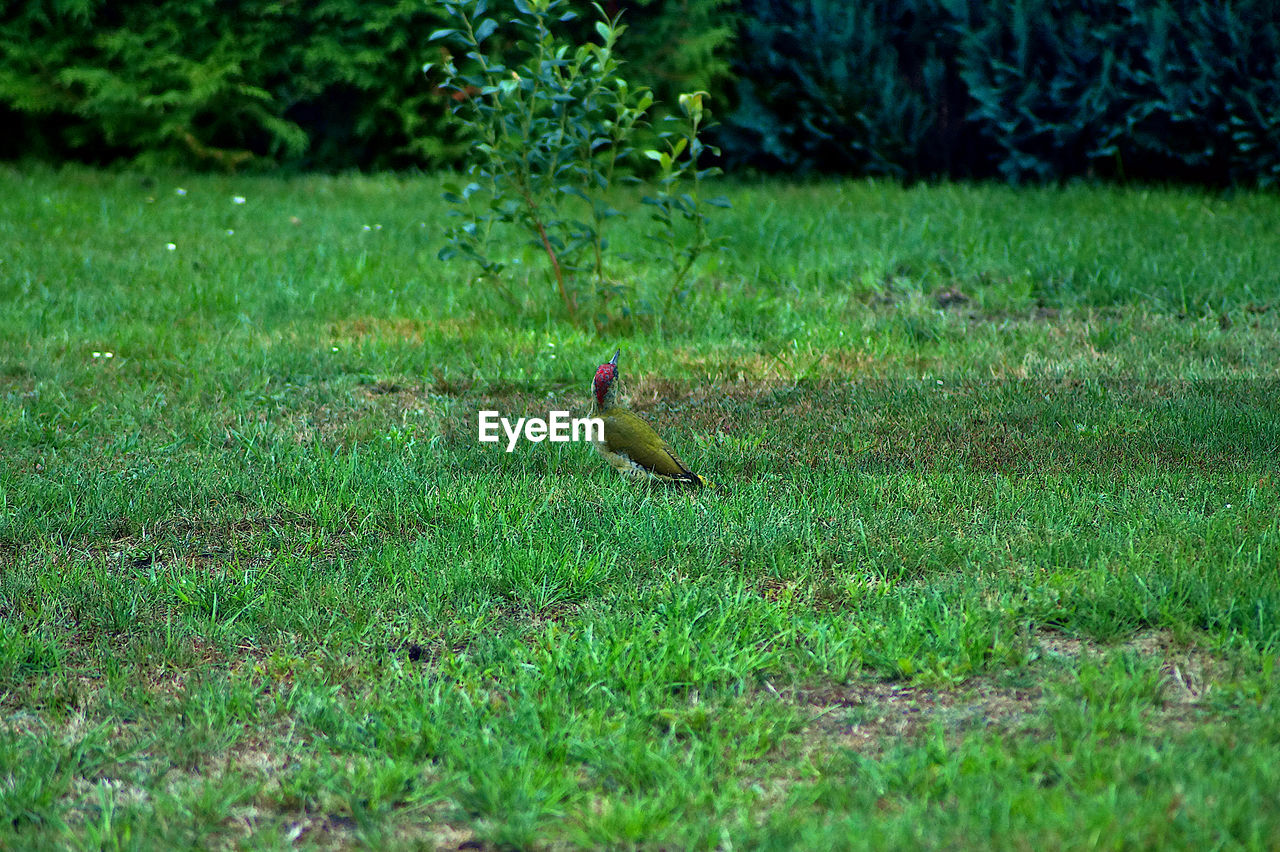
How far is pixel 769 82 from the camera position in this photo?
10.9 metres

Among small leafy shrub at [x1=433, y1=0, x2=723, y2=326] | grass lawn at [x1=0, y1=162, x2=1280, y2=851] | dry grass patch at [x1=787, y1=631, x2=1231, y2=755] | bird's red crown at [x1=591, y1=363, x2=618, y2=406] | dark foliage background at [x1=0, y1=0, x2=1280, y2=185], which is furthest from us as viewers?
dark foliage background at [x1=0, y1=0, x2=1280, y2=185]

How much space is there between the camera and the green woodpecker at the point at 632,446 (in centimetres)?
396

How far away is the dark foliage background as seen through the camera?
31.3ft

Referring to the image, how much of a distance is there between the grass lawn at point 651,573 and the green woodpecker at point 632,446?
0.10 m

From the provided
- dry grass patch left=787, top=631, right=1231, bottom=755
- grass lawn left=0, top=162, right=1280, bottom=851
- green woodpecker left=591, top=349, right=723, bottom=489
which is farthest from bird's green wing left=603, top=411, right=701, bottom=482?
dry grass patch left=787, top=631, right=1231, bottom=755

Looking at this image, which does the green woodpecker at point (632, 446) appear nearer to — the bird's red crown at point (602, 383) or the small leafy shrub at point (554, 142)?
the bird's red crown at point (602, 383)

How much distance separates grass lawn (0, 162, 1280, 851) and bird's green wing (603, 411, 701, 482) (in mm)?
140

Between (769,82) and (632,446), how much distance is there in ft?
25.0

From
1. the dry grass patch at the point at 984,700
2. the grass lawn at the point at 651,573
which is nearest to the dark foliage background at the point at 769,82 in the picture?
the grass lawn at the point at 651,573

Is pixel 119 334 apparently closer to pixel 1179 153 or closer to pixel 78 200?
pixel 78 200

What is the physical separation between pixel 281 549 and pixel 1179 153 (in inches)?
327

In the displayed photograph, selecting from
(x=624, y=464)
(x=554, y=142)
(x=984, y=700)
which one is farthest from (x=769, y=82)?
(x=984, y=700)

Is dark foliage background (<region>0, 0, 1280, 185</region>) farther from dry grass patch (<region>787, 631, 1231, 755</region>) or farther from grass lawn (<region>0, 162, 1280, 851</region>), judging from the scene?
dry grass patch (<region>787, 631, 1231, 755</region>)

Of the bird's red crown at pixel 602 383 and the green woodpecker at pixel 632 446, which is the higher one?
the bird's red crown at pixel 602 383
